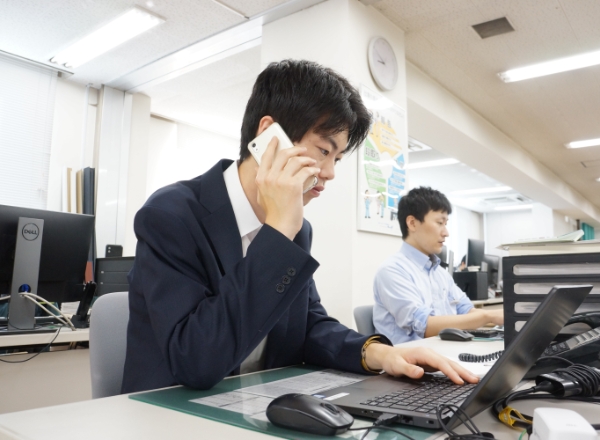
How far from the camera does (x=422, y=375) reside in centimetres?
87

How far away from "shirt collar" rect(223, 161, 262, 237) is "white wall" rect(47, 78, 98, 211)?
359 cm

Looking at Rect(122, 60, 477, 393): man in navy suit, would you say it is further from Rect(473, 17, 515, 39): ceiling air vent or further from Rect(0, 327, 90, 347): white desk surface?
Rect(473, 17, 515, 39): ceiling air vent

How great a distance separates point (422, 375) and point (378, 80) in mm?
2557

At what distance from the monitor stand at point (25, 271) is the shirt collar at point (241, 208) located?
3.85ft

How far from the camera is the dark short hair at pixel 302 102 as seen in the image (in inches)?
41.5

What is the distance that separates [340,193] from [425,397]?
2.17 meters

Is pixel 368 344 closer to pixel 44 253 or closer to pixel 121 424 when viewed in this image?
pixel 121 424

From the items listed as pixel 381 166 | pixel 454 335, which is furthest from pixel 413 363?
pixel 381 166

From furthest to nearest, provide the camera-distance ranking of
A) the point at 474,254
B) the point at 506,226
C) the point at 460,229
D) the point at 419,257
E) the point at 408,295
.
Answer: the point at 506,226 → the point at 460,229 → the point at 474,254 → the point at 419,257 → the point at 408,295

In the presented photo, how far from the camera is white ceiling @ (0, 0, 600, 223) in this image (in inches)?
123

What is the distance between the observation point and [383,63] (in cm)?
320

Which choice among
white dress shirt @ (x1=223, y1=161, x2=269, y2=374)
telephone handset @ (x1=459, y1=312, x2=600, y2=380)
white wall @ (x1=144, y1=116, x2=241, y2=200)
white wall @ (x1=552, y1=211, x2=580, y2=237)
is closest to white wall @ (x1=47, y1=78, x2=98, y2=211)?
white wall @ (x1=144, y1=116, x2=241, y2=200)

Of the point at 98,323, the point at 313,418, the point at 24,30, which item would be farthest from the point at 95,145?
the point at 313,418

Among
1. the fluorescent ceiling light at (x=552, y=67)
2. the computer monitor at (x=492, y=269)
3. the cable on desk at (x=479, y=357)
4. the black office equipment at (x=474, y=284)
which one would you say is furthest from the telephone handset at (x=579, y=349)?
the computer monitor at (x=492, y=269)
